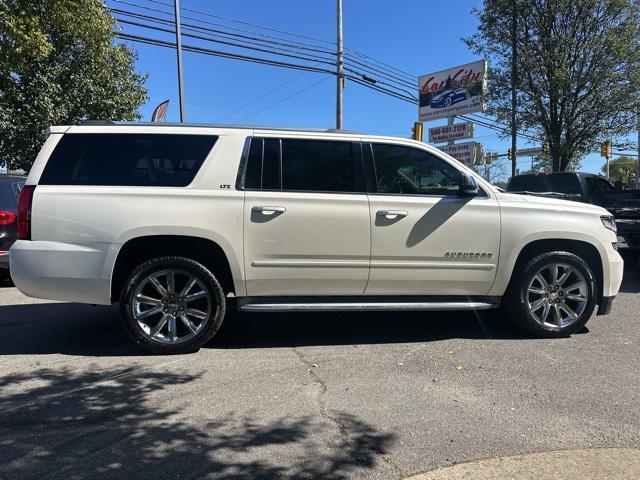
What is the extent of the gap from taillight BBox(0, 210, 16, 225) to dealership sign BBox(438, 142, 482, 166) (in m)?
15.5

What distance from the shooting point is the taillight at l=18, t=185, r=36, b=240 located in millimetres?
4465

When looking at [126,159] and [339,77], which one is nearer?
[126,159]

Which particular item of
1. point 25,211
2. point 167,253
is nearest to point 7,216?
point 25,211

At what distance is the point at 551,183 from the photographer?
1087 cm

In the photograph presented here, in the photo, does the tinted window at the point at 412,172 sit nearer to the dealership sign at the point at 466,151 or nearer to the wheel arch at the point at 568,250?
the wheel arch at the point at 568,250

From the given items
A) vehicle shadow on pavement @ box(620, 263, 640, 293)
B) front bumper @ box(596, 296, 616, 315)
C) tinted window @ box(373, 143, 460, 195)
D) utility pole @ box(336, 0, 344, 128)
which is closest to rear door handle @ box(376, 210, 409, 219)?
tinted window @ box(373, 143, 460, 195)

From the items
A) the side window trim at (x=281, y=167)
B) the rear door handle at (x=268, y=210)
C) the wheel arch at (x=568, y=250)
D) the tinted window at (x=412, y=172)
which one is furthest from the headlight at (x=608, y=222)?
the rear door handle at (x=268, y=210)

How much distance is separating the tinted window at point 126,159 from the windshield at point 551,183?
806 centimetres

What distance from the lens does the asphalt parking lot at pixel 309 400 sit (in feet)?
9.87

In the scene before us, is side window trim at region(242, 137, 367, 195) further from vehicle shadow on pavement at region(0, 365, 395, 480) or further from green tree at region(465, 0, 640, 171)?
green tree at region(465, 0, 640, 171)

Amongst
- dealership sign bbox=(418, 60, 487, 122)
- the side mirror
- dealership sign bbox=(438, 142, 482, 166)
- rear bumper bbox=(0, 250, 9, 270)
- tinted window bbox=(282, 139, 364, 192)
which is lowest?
rear bumper bbox=(0, 250, 9, 270)

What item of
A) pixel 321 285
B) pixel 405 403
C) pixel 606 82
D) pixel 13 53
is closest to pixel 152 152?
pixel 321 285

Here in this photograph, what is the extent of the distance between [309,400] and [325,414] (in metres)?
0.26

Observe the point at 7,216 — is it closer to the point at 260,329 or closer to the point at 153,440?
the point at 260,329
